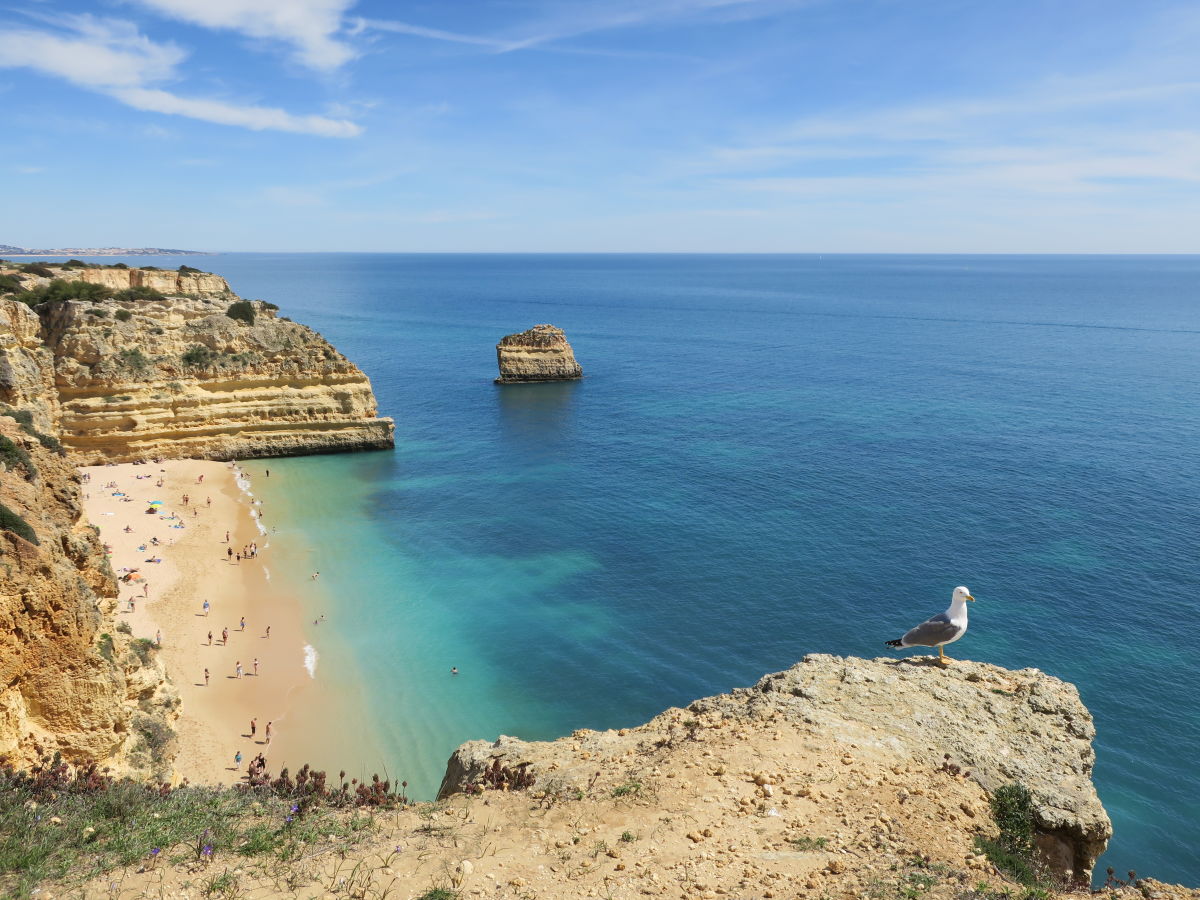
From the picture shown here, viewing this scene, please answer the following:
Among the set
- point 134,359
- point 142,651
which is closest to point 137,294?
point 134,359

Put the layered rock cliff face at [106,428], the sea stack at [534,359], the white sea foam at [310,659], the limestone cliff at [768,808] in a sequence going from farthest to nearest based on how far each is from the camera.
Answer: the sea stack at [534,359]
the white sea foam at [310,659]
the layered rock cliff face at [106,428]
the limestone cliff at [768,808]

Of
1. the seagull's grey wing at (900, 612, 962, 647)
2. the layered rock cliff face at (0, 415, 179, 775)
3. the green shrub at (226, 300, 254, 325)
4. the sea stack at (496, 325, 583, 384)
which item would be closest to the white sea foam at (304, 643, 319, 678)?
the layered rock cliff face at (0, 415, 179, 775)

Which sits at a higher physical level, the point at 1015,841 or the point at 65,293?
the point at 65,293

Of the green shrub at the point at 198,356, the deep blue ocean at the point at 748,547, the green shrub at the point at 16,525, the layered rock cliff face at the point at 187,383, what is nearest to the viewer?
the green shrub at the point at 16,525

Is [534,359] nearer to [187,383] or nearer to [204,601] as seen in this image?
[187,383]

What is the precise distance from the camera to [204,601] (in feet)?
114

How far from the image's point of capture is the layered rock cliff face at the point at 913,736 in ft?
40.1

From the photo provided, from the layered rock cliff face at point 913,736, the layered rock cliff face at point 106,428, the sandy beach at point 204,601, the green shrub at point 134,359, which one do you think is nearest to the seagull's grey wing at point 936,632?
the layered rock cliff face at point 913,736

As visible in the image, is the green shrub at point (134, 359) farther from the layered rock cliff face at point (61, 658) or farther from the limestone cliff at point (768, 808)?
the limestone cliff at point (768, 808)

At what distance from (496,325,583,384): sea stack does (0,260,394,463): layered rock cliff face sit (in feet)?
98.7

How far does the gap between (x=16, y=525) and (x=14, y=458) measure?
512 cm

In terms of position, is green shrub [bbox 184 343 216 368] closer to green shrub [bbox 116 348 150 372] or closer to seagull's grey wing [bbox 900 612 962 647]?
green shrub [bbox 116 348 150 372]

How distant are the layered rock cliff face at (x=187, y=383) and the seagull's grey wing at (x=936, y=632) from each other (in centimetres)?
4719

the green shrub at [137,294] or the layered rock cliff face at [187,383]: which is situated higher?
the green shrub at [137,294]
